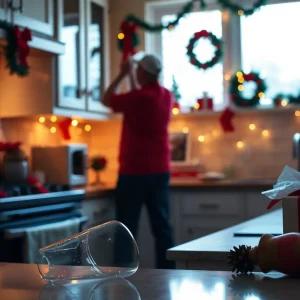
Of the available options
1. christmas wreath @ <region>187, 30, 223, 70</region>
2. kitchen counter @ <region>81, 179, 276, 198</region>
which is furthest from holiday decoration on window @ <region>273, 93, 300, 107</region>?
kitchen counter @ <region>81, 179, 276, 198</region>

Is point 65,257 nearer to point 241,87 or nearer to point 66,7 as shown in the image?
point 66,7

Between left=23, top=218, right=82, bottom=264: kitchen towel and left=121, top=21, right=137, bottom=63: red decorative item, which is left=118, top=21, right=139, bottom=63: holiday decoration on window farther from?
left=23, top=218, right=82, bottom=264: kitchen towel

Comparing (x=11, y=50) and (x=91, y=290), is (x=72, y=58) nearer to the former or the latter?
(x=11, y=50)

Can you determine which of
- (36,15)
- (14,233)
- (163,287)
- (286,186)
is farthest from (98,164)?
(163,287)

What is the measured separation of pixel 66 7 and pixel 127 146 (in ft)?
3.44

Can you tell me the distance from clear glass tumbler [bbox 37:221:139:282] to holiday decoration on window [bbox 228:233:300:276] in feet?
0.53

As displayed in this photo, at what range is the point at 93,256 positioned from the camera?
3.01ft

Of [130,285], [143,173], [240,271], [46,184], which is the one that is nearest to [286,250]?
[240,271]

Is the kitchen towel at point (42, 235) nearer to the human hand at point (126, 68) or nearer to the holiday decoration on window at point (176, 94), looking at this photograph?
the human hand at point (126, 68)

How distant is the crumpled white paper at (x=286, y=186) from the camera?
1166 mm

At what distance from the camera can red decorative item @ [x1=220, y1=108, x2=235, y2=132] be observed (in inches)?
174

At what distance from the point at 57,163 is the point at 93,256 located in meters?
3.19

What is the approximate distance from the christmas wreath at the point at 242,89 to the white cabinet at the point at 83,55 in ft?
2.97

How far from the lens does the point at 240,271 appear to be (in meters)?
0.94
